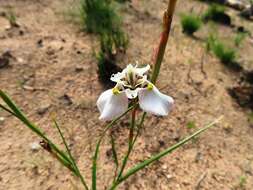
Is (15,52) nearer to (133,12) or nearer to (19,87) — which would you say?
(19,87)

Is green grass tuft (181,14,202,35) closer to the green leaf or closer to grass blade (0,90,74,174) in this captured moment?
the green leaf

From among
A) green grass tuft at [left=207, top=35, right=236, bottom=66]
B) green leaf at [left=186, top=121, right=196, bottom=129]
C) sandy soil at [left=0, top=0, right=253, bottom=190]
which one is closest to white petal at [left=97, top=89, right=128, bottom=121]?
sandy soil at [left=0, top=0, right=253, bottom=190]

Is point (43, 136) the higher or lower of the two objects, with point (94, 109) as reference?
higher

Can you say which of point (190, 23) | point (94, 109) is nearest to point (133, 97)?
point (94, 109)

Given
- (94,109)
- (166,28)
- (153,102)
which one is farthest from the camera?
(94,109)

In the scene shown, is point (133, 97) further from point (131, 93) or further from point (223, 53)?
point (223, 53)

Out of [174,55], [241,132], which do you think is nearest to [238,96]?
[241,132]

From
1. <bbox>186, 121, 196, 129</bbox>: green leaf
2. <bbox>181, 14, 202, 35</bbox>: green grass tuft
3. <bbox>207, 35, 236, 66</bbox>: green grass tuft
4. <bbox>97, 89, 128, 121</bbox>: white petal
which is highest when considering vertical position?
<bbox>97, 89, 128, 121</bbox>: white petal
